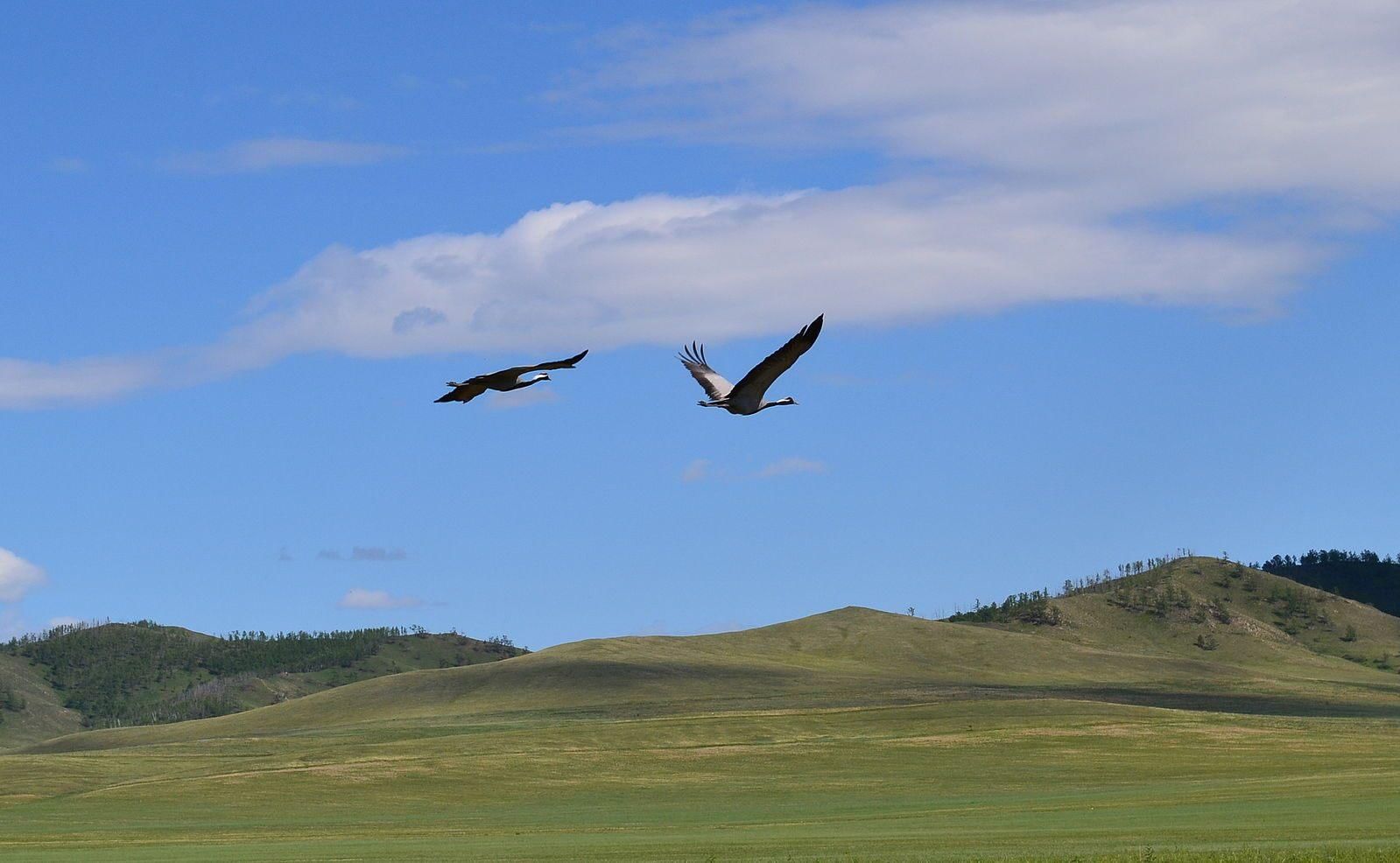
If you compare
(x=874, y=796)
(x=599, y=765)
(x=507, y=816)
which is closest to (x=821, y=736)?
(x=599, y=765)

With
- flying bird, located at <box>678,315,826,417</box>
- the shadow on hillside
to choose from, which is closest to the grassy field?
the shadow on hillside

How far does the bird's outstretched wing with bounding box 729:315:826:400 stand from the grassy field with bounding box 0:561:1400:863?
17993 millimetres

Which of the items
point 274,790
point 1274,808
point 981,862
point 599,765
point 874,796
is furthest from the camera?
point 599,765

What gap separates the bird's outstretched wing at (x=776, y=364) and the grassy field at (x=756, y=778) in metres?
18.0

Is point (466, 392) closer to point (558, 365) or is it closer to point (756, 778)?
point (558, 365)

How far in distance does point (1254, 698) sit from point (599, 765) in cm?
8199

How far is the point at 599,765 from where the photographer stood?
110 meters

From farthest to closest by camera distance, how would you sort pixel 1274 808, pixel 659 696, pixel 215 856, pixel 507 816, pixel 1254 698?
pixel 659 696, pixel 1254 698, pixel 507 816, pixel 1274 808, pixel 215 856

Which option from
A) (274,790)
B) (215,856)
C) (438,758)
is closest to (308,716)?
(438,758)

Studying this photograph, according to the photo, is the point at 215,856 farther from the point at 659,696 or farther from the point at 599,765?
the point at 659,696

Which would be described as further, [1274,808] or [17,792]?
[17,792]

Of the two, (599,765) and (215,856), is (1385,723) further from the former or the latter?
(215,856)

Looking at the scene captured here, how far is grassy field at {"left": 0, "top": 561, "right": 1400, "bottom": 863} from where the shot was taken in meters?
55.5

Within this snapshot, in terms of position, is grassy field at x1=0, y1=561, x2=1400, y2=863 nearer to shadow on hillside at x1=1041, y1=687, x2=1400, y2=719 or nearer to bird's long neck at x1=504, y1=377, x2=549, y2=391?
shadow on hillside at x1=1041, y1=687, x2=1400, y2=719
